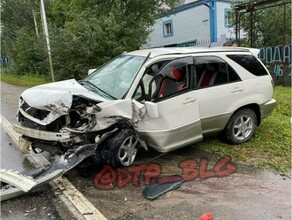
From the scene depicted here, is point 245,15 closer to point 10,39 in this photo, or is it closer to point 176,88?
point 176,88

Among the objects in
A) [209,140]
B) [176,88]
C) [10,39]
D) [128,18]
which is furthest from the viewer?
[10,39]

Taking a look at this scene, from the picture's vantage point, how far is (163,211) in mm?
3514

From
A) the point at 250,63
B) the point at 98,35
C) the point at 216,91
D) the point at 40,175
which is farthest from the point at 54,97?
the point at 98,35

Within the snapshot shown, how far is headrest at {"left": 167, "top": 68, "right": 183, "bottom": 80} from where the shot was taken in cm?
478

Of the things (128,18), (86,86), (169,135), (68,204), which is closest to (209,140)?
(169,135)

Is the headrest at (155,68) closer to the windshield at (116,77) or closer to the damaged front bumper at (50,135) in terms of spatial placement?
the windshield at (116,77)

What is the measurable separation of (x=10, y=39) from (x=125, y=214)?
29.0 metres

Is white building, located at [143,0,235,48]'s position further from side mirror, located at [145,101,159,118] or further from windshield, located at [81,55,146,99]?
side mirror, located at [145,101,159,118]

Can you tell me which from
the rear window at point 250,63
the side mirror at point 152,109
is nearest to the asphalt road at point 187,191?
the side mirror at point 152,109

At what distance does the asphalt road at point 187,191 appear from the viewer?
3.53 metres

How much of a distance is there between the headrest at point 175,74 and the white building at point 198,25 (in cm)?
1445

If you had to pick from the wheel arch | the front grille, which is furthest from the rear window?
the front grille

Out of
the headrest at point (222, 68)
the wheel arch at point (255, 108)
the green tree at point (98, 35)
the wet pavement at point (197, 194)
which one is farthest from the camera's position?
the green tree at point (98, 35)

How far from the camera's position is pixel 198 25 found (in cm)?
2162
